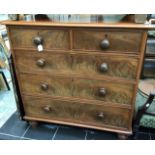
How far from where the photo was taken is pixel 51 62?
1.31 m

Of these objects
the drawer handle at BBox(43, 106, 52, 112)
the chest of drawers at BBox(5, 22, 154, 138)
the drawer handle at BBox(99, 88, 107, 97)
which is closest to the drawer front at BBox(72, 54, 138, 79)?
the chest of drawers at BBox(5, 22, 154, 138)

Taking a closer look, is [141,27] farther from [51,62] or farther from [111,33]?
[51,62]

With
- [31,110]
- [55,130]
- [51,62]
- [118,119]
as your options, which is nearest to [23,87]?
[31,110]

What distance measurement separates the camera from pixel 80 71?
1291 mm

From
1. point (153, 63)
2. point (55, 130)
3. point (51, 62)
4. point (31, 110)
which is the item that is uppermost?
point (51, 62)

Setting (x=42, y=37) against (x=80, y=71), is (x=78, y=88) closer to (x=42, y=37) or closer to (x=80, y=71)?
(x=80, y=71)

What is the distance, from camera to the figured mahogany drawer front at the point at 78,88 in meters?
1.30

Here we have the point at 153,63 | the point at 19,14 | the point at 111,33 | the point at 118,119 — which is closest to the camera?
the point at 111,33

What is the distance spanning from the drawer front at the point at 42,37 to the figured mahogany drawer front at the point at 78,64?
59 millimetres

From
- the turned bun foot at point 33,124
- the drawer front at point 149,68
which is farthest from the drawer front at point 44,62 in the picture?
the drawer front at point 149,68

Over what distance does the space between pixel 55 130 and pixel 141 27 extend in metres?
1.10

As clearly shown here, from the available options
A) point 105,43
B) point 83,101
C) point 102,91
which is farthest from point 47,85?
point 105,43

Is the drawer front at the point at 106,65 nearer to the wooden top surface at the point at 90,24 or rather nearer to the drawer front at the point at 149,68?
the wooden top surface at the point at 90,24
